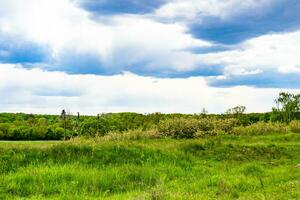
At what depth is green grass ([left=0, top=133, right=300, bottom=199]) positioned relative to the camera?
42.7 feet

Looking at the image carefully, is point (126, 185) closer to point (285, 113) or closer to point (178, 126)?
point (178, 126)

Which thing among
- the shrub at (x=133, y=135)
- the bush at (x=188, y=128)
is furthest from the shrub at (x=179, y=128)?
the shrub at (x=133, y=135)

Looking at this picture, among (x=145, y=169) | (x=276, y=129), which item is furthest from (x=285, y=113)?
(x=145, y=169)

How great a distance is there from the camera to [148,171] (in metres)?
16.2

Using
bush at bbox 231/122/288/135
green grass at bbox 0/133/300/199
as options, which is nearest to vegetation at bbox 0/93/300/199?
green grass at bbox 0/133/300/199

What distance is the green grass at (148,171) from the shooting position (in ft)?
42.7

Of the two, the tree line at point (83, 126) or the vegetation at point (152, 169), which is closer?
the vegetation at point (152, 169)

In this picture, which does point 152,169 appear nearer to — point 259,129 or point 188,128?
point 188,128

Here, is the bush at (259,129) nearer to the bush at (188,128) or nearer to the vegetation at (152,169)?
the bush at (188,128)

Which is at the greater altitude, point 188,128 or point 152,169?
point 188,128

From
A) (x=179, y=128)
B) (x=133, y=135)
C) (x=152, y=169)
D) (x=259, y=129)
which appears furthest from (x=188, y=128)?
(x=152, y=169)

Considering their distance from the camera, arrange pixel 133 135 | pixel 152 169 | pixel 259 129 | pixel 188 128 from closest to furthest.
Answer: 1. pixel 152 169
2. pixel 133 135
3. pixel 188 128
4. pixel 259 129

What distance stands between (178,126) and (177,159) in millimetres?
9236

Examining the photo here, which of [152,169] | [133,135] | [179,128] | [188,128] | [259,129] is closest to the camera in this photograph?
[152,169]
